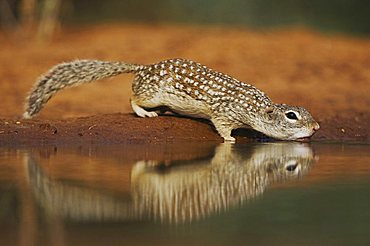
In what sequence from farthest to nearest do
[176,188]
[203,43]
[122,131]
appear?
[203,43], [122,131], [176,188]

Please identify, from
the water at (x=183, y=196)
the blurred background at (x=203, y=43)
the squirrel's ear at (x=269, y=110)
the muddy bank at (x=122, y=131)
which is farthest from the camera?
the blurred background at (x=203, y=43)

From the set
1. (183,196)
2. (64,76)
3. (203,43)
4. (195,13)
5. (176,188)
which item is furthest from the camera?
(195,13)

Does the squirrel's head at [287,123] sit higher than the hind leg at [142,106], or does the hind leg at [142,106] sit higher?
the hind leg at [142,106]

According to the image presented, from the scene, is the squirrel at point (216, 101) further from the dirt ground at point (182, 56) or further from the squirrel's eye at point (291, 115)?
the dirt ground at point (182, 56)

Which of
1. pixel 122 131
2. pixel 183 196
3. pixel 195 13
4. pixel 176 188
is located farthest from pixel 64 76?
pixel 195 13

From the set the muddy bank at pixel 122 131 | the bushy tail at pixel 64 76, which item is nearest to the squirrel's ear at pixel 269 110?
the muddy bank at pixel 122 131

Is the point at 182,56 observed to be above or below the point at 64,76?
above

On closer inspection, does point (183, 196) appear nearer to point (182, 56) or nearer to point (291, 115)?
point (291, 115)

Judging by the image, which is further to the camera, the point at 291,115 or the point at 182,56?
the point at 182,56
